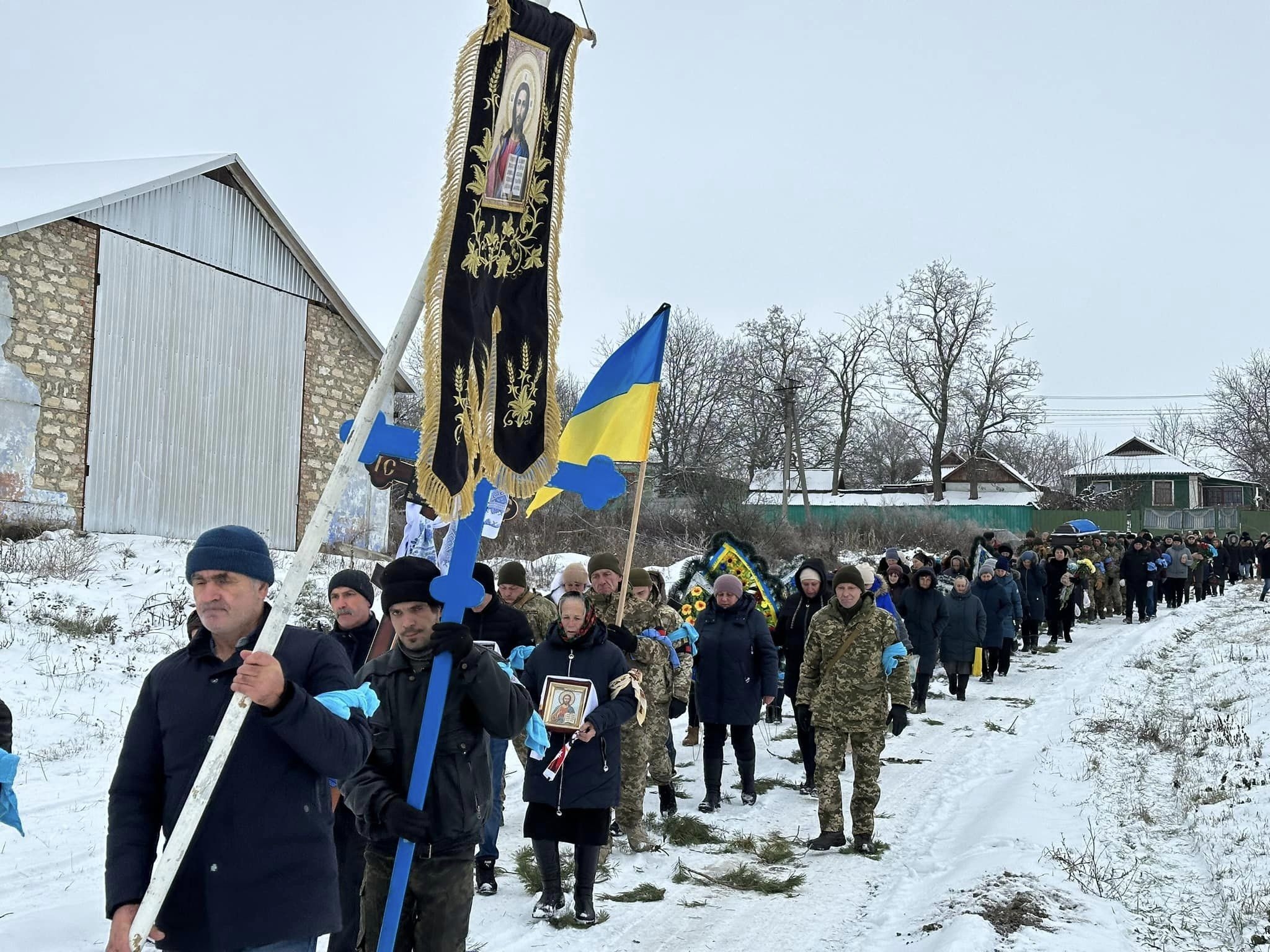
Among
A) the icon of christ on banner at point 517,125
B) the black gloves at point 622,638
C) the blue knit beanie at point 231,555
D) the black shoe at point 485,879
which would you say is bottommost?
the black shoe at point 485,879

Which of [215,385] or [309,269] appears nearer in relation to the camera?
[215,385]

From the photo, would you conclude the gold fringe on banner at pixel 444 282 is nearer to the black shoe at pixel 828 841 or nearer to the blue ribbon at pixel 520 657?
the blue ribbon at pixel 520 657

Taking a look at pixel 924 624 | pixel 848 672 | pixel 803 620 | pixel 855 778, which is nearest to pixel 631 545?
pixel 848 672

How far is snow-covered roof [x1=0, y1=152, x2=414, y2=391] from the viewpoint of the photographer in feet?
49.2

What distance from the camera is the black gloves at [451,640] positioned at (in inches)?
154

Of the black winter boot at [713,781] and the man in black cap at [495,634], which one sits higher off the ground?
the man in black cap at [495,634]

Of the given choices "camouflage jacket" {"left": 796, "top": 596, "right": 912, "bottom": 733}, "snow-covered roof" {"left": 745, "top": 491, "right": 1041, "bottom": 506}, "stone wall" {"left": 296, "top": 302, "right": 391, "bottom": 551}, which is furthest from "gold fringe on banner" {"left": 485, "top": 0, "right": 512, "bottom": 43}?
"snow-covered roof" {"left": 745, "top": 491, "right": 1041, "bottom": 506}

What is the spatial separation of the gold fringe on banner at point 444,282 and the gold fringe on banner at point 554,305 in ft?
0.91

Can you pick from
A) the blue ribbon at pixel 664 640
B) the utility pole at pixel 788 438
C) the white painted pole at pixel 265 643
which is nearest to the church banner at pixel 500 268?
the white painted pole at pixel 265 643

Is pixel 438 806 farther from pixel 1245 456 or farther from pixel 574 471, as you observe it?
pixel 1245 456

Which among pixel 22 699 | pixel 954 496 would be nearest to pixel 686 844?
pixel 22 699

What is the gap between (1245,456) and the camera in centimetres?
6219

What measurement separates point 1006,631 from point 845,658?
984 cm

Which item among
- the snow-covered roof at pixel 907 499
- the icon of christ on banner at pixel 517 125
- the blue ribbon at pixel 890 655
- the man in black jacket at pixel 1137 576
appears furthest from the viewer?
the snow-covered roof at pixel 907 499
